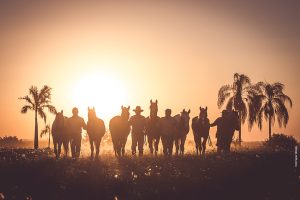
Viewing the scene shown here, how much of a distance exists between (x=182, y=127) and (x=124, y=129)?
338 cm

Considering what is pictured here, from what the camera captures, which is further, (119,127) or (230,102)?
(230,102)

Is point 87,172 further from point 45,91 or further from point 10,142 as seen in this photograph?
point 10,142

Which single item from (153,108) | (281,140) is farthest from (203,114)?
(281,140)

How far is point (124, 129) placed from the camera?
28516mm

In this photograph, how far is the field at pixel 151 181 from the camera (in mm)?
14562

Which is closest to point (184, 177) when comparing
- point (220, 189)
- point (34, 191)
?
point (220, 189)

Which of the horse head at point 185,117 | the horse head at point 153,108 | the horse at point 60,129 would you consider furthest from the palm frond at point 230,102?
the horse at point 60,129

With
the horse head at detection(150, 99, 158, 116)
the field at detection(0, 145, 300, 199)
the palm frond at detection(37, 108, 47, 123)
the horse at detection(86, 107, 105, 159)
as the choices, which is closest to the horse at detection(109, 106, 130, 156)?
the horse at detection(86, 107, 105, 159)

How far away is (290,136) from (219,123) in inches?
992

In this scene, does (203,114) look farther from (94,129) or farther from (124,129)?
(94,129)

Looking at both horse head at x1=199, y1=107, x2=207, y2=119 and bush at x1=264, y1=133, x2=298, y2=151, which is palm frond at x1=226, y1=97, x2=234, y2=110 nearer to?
bush at x1=264, y1=133, x2=298, y2=151

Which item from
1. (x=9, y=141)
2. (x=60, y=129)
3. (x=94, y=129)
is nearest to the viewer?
(x=60, y=129)

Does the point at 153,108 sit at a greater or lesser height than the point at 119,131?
greater

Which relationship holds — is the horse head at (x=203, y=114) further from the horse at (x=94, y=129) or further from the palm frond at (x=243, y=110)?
the palm frond at (x=243, y=110)
